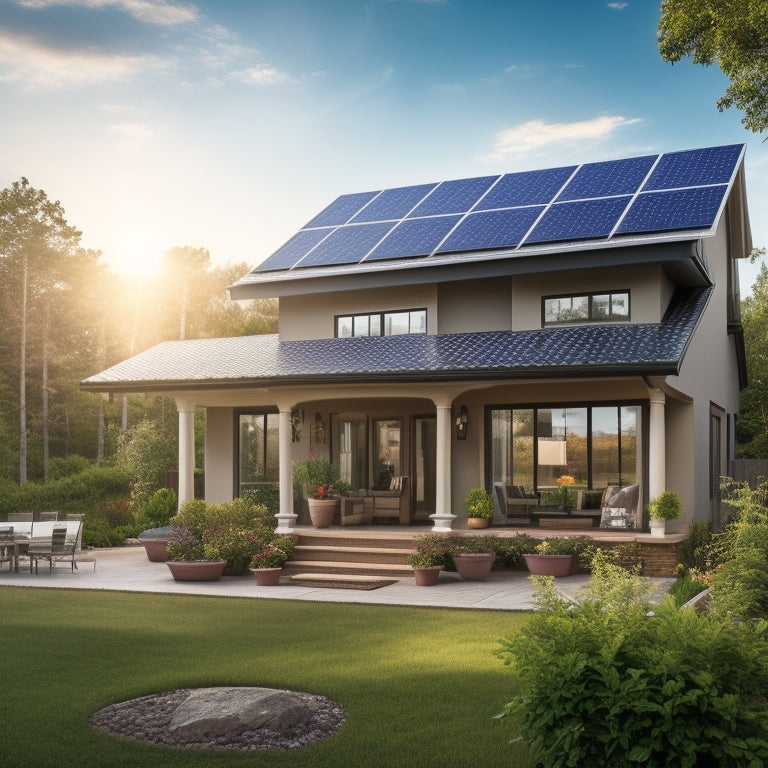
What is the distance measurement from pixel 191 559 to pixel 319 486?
338 cm

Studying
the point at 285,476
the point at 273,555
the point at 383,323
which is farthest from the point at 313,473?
the point at 383,323

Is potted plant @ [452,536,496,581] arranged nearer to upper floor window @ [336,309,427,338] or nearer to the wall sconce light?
the wall sconce light

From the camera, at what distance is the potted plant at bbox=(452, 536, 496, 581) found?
14.0 meters

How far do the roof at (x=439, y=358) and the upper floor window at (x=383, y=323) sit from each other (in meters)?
0.29

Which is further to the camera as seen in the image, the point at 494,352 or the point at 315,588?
the point at 494,352

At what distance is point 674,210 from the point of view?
16.0m

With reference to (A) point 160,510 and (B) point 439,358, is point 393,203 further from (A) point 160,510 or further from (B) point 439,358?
(A) point 160,510

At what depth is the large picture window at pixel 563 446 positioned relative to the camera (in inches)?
633

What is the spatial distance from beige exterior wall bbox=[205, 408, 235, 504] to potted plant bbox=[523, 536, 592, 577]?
784 centimetres

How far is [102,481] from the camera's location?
23.2m

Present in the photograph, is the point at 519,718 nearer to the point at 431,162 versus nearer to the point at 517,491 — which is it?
the point at 517,491

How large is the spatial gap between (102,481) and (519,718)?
2049 cm

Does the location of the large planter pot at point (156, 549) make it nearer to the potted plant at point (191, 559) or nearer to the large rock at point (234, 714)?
the potted plant at point (191, 559)

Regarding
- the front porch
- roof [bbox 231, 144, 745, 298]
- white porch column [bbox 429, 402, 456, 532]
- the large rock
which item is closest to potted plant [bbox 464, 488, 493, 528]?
the front porch
